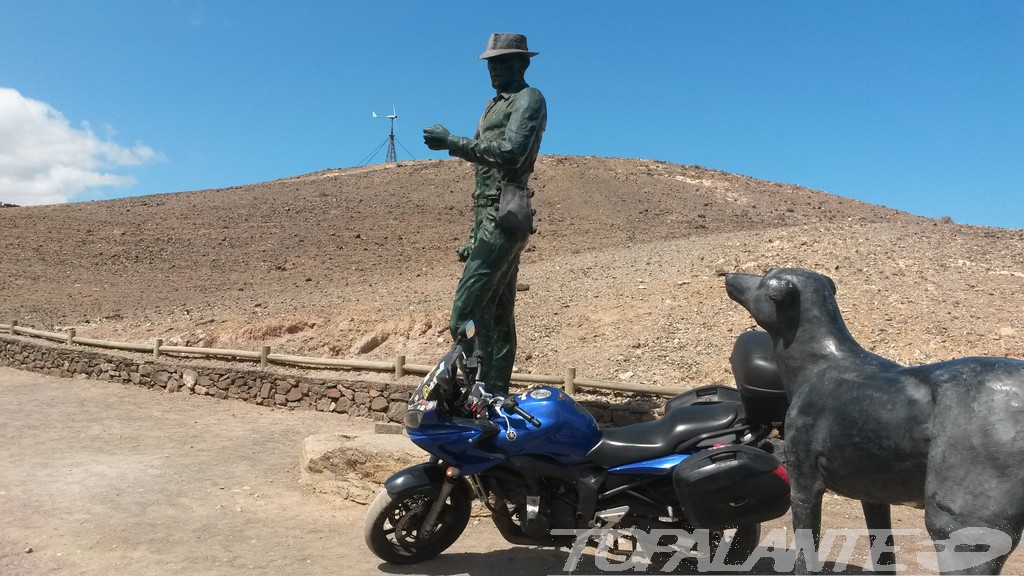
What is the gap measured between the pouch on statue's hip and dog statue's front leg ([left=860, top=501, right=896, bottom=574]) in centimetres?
263

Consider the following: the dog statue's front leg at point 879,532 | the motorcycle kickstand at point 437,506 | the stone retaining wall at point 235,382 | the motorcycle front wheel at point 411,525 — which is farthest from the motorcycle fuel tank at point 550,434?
the stone retaining wall at point 235,382

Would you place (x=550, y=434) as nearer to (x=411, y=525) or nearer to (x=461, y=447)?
(x=461, y=447)

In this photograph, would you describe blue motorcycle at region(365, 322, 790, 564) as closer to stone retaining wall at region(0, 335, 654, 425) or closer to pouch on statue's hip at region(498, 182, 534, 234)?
pouch on statue's hip at region(498, 182, 534, 234)

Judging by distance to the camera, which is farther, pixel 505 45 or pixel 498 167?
pixel 505 45

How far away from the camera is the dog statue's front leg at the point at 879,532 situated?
311 centimetres

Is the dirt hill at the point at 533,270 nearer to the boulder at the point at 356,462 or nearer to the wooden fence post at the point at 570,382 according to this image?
the wooden fence post at the point at 570,382

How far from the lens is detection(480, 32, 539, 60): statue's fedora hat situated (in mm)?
5094

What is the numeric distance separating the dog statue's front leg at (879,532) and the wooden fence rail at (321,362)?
11.7 feet

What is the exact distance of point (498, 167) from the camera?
491 cm

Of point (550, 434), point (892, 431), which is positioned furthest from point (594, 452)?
point (892, 431)

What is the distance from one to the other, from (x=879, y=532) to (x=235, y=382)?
8855mm

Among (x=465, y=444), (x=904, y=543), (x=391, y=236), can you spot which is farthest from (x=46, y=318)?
(x=904, y=543)

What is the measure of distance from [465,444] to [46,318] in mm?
16822

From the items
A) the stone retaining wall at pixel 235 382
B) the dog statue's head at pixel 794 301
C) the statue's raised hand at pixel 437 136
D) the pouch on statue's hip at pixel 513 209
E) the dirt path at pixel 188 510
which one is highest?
the statue's raised hand at pixel 437 136
